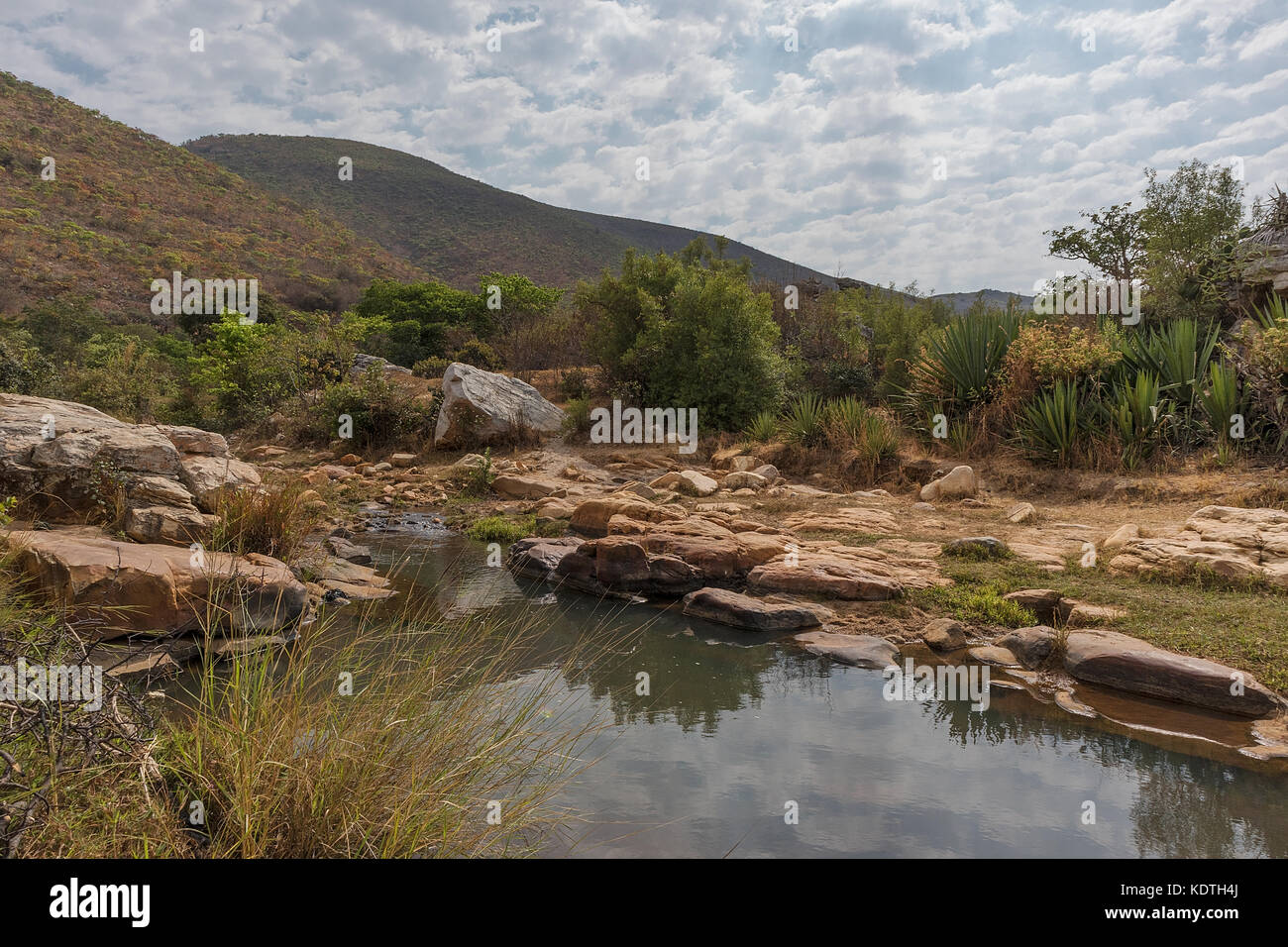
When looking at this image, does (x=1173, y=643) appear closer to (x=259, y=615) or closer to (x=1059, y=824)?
(x=1059, y=824)

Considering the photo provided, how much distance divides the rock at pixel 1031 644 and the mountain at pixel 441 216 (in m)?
41.5

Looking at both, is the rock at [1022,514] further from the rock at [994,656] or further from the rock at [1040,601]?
the rock at [994,656]

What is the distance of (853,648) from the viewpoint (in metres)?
5.84

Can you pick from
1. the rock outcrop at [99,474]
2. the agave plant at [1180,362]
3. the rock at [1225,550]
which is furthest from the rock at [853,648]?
the agave plant at [1180,362]

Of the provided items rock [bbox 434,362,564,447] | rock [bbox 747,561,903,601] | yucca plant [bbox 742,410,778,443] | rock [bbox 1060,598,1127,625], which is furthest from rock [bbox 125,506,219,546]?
yucca plant [bbox 742,410,778,443]

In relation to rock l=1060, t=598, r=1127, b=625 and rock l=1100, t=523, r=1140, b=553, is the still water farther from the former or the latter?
rock l=1100, t=523, r=1140, b=553

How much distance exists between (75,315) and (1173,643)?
30.1m

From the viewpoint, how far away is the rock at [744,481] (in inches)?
452

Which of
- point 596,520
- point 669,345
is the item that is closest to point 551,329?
point 669,345

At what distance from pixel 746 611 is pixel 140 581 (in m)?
4.63

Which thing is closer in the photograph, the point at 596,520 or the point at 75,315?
the point at 596,520

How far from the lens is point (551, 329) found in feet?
70.2

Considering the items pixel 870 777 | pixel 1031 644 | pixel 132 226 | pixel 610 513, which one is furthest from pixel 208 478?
pixel 132 226

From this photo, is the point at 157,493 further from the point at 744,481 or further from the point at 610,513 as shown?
the point at 744,481
